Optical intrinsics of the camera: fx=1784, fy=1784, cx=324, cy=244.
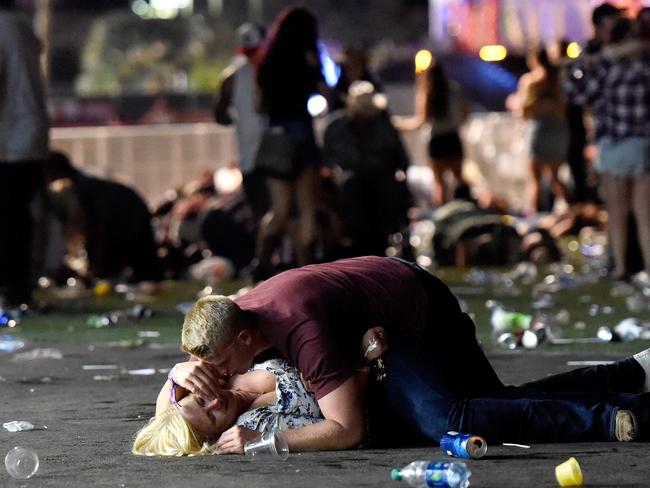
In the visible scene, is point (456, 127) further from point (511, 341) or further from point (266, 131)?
point (511, 341)

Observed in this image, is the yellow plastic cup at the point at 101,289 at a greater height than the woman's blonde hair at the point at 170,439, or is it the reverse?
the woman's blonde hair at the point at 170,439

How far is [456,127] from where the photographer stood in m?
19.2

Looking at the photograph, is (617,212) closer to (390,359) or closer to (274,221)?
(274,221)

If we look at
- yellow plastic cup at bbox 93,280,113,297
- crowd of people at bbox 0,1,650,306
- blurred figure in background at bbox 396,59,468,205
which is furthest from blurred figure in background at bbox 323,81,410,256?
blurred figure in background at bbox 396,59,468,205

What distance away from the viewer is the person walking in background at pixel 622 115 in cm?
1276

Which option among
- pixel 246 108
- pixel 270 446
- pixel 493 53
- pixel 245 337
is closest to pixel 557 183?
pixel 246 108

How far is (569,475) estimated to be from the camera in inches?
218

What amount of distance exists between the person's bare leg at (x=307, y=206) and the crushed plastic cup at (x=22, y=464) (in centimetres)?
738

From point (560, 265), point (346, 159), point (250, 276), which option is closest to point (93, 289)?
point (250, 276)

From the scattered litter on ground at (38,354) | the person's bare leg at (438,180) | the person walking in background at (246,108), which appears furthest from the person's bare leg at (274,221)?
the person's bare leg at (438,180)

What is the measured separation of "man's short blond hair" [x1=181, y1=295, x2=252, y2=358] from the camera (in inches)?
236

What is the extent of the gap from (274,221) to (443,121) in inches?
238

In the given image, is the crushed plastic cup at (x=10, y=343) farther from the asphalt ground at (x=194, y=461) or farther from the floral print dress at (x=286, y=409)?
the floral print dress at (x=286, y=409)

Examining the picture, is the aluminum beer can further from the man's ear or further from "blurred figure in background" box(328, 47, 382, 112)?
"blurred figure in background" box(328, 47, 382, 112)
